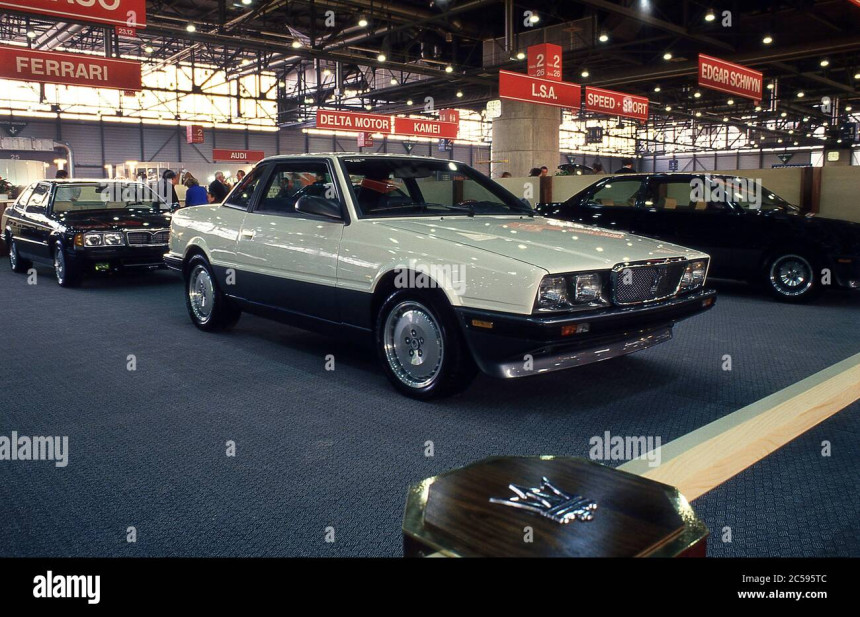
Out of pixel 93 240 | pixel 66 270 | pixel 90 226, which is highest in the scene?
pixel 90 226

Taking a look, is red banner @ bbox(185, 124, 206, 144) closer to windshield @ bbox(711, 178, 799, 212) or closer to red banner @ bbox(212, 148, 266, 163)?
red banner @ bbox(212, 148, 266, 163)

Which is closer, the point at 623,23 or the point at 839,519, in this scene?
the point at 839,519

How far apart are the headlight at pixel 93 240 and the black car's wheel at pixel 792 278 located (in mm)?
7960

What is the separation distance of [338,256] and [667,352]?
2.63 meters

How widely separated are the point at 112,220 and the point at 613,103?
33.1 feet

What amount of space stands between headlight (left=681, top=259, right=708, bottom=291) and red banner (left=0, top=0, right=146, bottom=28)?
5859 mm

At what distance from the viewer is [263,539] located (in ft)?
7.74

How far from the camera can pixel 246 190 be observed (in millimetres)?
5492

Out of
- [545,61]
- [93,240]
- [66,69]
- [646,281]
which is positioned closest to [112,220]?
[93,240]

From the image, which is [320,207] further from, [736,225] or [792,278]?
[792,278]

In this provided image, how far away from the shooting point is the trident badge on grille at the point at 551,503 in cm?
98

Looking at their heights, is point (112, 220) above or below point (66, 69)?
below

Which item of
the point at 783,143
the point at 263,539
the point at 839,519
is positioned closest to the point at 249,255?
the point at 263,539
